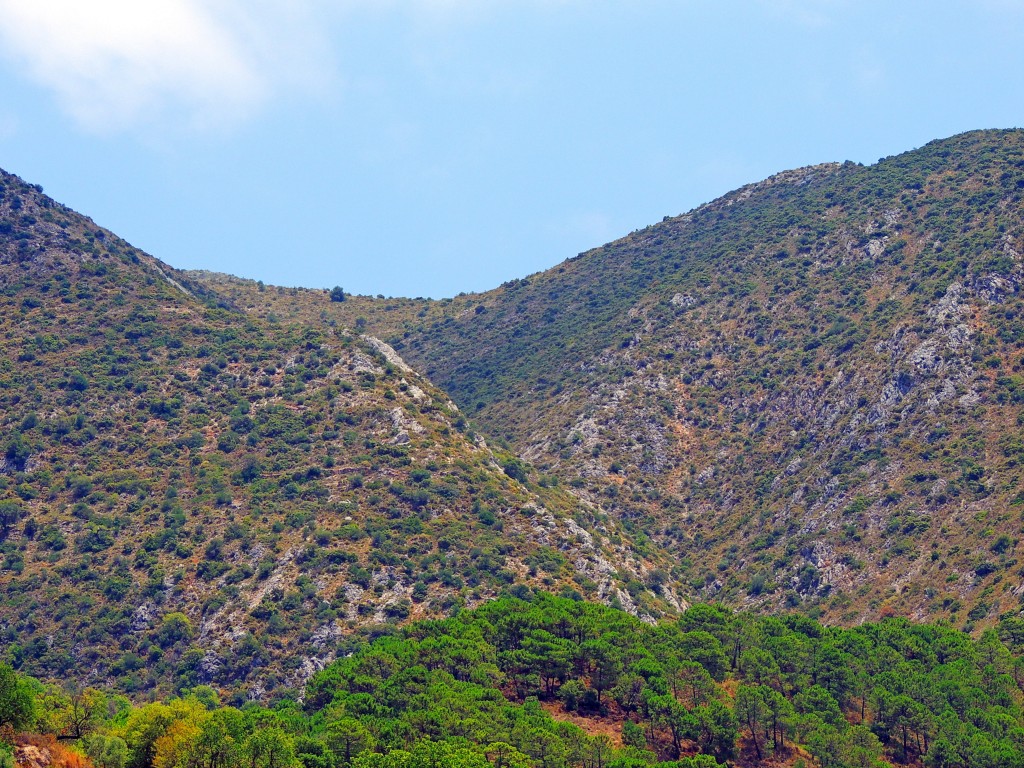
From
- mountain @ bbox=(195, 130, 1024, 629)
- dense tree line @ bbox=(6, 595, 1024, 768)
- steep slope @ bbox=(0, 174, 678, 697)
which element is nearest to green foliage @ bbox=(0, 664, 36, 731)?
dense tree line @ bbox=(6, 595, 1024, 768)

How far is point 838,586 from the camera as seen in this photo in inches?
4338

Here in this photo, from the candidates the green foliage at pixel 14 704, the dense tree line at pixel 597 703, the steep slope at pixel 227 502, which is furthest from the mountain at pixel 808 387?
the green foliage at pixel 14 704

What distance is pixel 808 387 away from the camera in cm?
14088

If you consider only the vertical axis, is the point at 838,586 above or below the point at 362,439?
below

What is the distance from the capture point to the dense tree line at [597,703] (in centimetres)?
6575

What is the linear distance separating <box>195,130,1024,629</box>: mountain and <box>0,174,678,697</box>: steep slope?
15.4 meters

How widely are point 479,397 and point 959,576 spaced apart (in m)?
84.3

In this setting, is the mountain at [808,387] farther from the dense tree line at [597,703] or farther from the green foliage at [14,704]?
the green foliage at [14,704]

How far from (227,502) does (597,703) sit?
48.1 meters

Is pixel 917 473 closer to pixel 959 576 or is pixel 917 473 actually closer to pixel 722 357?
pixel 959 576

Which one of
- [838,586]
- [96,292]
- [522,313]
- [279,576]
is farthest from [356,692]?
[522,313]

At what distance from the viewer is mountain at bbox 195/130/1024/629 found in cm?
11088

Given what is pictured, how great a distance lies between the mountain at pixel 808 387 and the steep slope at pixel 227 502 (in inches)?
607

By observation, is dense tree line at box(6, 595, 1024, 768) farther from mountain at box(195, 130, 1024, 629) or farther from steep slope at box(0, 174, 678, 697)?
mountain at box(195, 130, 1024, 629)
